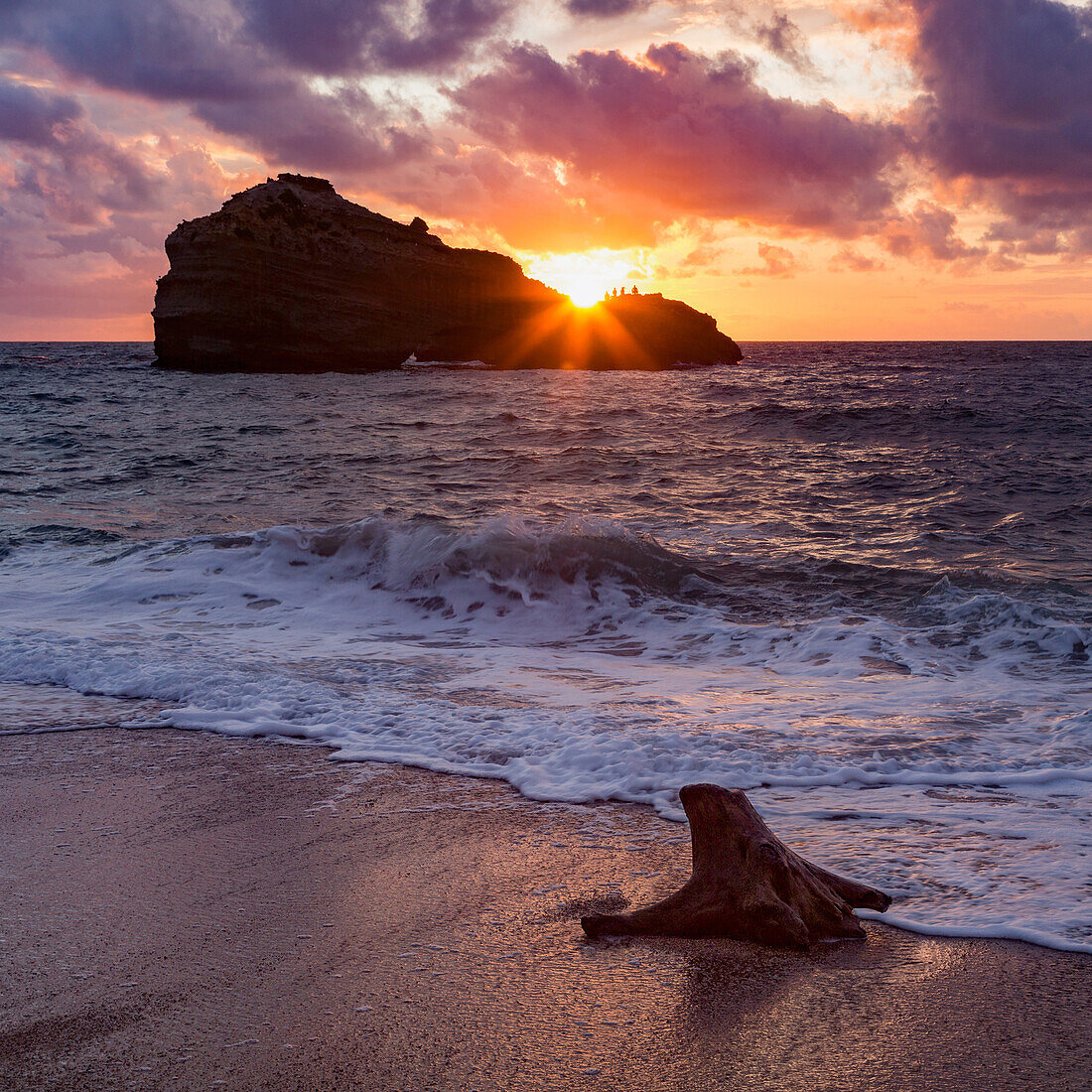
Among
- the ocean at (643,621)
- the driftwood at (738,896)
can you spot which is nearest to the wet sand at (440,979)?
the driftwood at (738,896)

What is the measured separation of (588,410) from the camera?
2891cm

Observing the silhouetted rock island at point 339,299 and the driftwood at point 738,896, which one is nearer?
the driftwood at point 738,896

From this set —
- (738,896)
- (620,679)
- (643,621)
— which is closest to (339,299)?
(643,621)

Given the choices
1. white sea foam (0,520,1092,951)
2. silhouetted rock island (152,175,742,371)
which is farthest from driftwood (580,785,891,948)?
silhouetted rock island (152,175,742,371)

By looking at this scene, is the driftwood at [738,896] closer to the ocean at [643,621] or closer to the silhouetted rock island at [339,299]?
the ocean at [643,621]

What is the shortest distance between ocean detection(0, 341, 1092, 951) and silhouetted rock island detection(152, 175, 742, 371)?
113ft

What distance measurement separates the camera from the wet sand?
7.57 feet

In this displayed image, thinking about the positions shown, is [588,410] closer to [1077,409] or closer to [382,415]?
[382,415]

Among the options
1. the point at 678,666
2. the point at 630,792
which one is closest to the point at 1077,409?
the point at 678,666

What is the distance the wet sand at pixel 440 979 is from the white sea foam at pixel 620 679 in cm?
52

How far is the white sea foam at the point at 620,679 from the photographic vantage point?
3.99 metres

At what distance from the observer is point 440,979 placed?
8.97 feet

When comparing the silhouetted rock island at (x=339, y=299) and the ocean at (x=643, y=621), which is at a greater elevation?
the silhouetted rock island at (x=339, y=299)

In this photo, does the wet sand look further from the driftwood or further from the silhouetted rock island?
the silhouetted rock island
